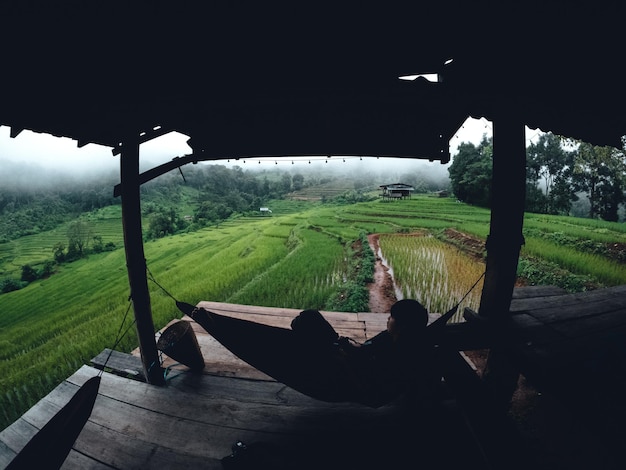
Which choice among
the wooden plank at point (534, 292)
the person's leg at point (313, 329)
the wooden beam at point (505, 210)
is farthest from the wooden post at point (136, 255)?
the wooden plank at point (534, 292)

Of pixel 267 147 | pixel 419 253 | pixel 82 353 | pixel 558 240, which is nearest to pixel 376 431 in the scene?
pixel 267 147

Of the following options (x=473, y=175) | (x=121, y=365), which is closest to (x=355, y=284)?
(x=121, y=365)

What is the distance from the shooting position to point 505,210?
2.22 meters

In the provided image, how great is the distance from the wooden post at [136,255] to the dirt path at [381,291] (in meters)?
4.21

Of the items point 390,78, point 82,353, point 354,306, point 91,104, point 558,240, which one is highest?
point 390,78

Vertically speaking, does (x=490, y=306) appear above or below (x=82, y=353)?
above

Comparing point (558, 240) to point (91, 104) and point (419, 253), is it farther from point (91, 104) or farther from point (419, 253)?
point (91, 104)

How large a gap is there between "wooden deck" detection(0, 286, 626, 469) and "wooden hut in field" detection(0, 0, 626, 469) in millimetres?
14

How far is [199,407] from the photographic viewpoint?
2480mm

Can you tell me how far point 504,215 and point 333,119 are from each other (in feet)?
5.79

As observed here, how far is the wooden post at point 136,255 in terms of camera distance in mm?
2459

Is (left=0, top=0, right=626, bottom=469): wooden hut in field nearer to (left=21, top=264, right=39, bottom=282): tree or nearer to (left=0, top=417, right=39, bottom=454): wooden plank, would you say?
(left=0, top=417, right=39, bottom=454): wooden plank

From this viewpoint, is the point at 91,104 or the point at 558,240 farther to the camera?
the point at 558,240

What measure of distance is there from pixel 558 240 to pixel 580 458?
9692mm
